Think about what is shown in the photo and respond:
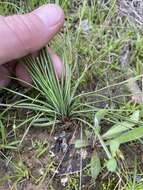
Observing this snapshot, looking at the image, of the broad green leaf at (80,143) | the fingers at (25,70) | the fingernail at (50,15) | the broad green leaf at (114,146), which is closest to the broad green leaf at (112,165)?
the broad green leaf at (114,146)

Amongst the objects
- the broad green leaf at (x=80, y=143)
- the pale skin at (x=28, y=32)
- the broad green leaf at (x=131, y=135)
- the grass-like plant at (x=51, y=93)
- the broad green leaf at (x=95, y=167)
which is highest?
the pale skin at (x=28, y=32)

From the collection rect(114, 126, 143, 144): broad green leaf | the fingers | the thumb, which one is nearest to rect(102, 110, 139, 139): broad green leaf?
rect(114, 126, 143, 144): broad green leaf

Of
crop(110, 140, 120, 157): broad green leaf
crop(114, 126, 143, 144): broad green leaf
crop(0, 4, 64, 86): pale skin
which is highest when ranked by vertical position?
crop(0, 4, 64, 86): pale skin

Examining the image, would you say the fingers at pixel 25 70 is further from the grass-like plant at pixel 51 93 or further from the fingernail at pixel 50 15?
the fingernail at pixel 50 15

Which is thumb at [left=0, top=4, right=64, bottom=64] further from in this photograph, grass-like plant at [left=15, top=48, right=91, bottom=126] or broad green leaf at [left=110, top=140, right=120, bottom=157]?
broad green leaf at [left=110, top=140, right=120, bottom=157]

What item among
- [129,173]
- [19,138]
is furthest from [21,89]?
[129,173]

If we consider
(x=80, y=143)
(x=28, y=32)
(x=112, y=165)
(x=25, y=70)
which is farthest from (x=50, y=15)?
(x=112, y=165)

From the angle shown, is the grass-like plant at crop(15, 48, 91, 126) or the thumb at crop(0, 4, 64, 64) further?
the grass-like plant at crop(15, 48, 91, 126)
